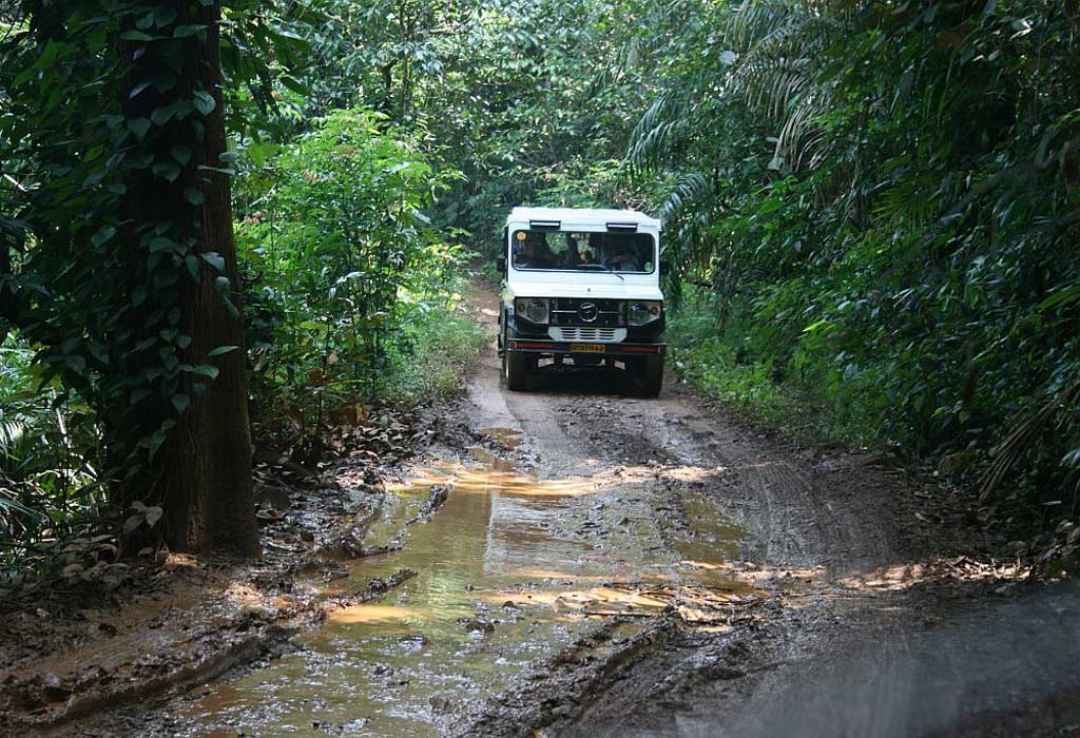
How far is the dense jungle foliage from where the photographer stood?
5121mm

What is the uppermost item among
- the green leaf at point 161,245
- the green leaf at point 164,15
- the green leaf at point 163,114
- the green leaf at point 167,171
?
the green leaf at point 164,15

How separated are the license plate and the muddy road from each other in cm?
453

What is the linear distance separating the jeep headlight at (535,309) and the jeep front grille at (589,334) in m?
0.18

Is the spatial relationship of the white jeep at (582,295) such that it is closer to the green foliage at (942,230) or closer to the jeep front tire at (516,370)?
the jeep front tire at (516,370)

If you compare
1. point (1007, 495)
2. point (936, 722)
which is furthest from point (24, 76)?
point (1007, 495)

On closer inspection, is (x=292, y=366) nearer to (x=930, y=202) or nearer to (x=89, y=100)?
(x=89, y=100)

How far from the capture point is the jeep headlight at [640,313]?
43.9 feet

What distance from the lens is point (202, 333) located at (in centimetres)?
528

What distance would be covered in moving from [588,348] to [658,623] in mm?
8372

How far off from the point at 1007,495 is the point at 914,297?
4.23 feet

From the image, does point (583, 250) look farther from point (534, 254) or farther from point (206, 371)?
point (206, 371)

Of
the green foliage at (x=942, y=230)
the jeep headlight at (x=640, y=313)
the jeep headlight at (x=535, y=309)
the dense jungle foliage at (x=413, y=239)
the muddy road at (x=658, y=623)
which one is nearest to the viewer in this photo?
the muddy road at (x=658, y=623)

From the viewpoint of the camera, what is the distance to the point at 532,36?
2320cm

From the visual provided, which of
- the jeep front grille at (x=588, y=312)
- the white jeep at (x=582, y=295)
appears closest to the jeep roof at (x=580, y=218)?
the white jeep at (x=582, y=295)
